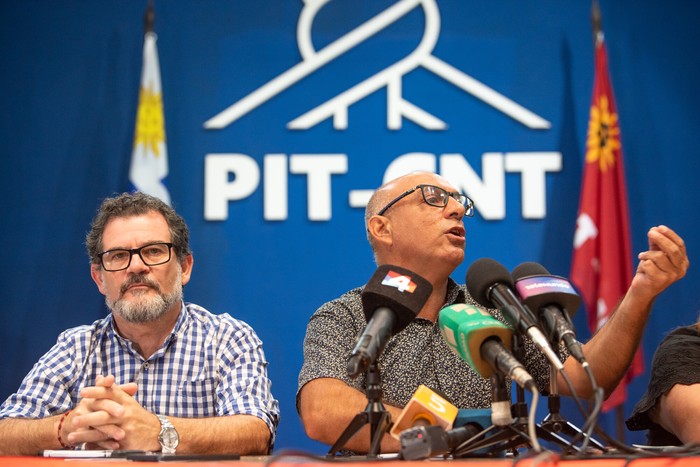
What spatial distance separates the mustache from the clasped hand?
0.55 meters

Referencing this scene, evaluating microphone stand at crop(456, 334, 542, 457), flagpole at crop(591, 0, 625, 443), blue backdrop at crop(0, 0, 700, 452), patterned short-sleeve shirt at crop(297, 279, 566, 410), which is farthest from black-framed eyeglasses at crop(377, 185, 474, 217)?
flagpole at crop(591, 0, 625, 443)

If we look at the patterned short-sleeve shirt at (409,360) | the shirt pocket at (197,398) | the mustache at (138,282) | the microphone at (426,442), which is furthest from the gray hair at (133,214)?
the microphone at (426,442)

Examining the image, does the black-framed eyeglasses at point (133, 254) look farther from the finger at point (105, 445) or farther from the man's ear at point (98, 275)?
the finger at point (105, 445)

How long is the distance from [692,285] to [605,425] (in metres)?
0.82

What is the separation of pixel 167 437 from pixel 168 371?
18.5 inches

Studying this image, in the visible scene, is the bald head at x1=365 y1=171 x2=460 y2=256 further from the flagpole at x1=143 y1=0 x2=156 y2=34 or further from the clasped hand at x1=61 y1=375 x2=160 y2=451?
the flagpole at x1=143 y1=0 x2=156 y2=34

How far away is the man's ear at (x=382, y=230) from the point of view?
8.99ft

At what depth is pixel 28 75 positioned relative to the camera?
4238 mm

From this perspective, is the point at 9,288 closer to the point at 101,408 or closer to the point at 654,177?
the point at 101,408

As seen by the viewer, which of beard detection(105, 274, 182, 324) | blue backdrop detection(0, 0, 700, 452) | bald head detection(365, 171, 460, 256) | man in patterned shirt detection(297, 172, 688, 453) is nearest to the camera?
man in patterned shirt detection(297, 172, 688, 453)

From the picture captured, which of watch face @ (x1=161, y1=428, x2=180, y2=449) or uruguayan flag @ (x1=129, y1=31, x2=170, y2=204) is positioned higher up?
uruguayan flag @ (x1=129, y1=31, x2=170, y2=204)

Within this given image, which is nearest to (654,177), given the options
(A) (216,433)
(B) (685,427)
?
(B) (685,427)

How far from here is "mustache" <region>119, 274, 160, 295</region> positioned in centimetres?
262

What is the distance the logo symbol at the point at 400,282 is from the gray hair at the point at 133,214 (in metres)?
1.22
